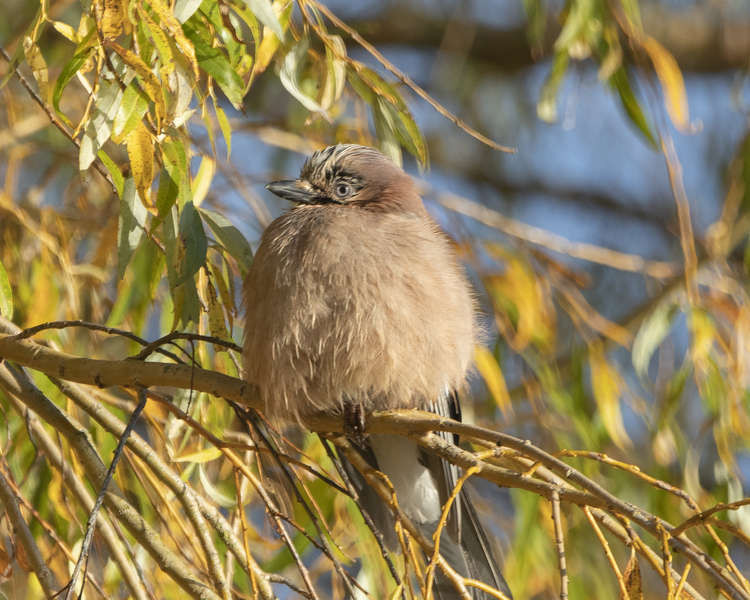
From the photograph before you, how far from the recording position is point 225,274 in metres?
2.58

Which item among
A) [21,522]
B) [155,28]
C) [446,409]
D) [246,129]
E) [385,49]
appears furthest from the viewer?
[385,49]

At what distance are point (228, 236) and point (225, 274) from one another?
15cm

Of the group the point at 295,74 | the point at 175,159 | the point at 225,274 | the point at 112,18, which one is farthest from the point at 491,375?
the point at 112,18

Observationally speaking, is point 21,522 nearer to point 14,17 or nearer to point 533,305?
point 533,305

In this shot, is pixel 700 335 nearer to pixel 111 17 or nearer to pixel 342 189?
pixel 342 189

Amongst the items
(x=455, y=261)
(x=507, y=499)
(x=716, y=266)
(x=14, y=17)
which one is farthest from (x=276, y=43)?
(x=507, y=499)

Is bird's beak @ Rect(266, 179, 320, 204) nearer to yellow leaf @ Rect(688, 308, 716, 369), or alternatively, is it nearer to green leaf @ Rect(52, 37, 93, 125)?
green leaf @ Rect(52, 37, 93, 125)

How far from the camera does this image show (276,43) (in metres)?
2.44

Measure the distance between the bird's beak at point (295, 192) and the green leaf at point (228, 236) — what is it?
1.24ft

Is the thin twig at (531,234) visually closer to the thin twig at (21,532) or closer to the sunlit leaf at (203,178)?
the sunlit leaf at (203,178)

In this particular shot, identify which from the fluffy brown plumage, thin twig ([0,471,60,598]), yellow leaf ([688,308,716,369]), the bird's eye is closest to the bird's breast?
the fluffy brown plumage

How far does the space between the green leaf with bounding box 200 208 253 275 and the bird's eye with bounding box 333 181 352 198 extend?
0.48 meters

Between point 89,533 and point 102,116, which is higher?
point 102,116

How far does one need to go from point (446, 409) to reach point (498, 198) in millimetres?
3607
